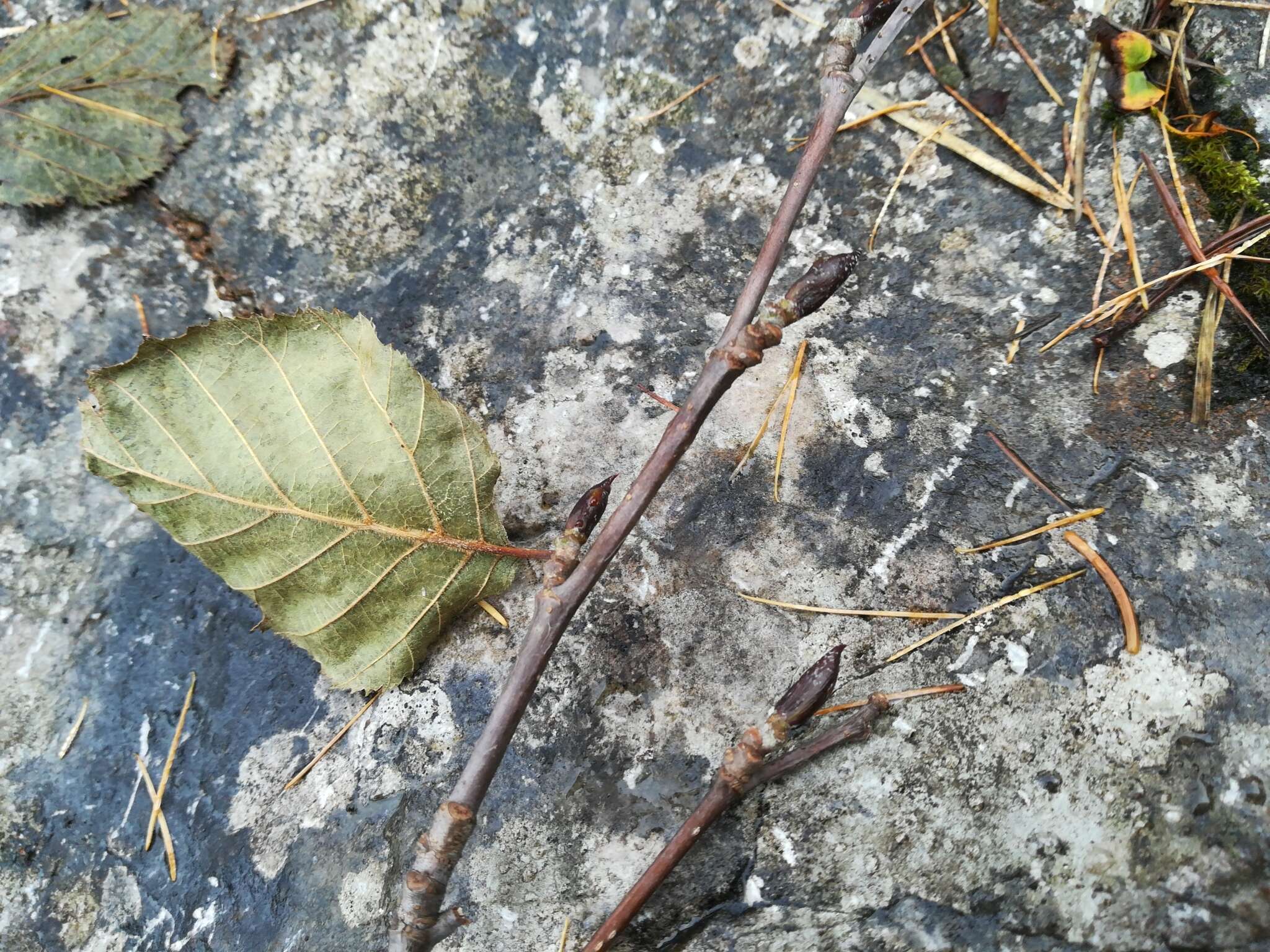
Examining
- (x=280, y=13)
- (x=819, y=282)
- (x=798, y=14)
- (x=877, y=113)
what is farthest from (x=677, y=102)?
(x=280, y=13)

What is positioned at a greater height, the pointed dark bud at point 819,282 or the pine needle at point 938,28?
the pine needle at point 938,28

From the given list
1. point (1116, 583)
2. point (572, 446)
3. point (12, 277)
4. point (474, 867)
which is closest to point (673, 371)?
point (572, 446)

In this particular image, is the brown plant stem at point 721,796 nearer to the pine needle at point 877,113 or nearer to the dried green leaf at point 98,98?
the pine needle at point 877,113

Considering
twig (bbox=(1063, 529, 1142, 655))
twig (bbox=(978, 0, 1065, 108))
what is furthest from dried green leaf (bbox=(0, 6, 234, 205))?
twig (bbox=(1063, 529, 1142, 655))

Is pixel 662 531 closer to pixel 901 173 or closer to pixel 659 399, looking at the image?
pixel 659 399

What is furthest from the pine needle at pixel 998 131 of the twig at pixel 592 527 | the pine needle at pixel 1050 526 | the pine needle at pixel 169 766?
the pine needle at pixel 169 766
